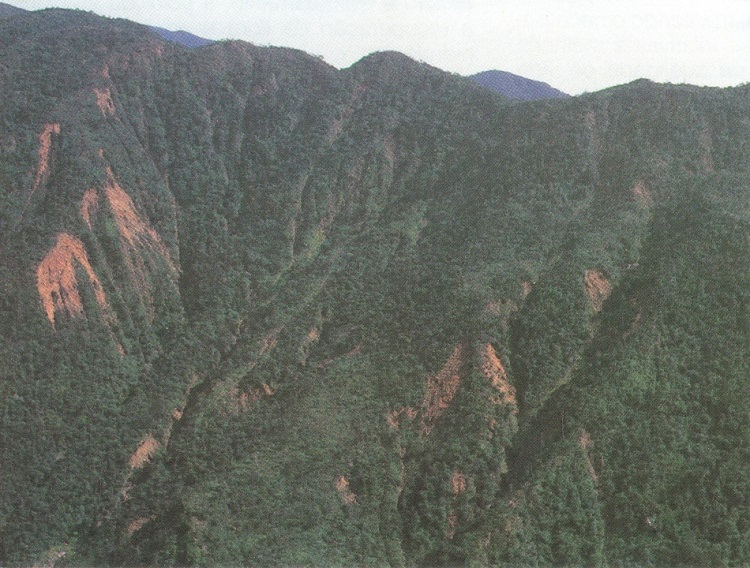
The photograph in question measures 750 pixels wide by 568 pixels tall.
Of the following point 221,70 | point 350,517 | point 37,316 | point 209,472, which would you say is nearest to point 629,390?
point 350,517

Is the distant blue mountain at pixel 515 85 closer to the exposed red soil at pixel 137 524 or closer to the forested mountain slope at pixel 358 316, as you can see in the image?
the forested mountain slope at pixel 358 316

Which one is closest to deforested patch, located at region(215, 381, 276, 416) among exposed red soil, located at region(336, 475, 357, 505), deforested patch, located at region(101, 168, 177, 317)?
exposed red soil, located at region(336, 475, 357, 505)

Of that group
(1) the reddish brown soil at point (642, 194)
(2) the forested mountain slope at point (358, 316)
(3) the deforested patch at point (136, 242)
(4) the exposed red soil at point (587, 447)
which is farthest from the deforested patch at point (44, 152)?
(1) the reddish brown soil at point (642, 194)

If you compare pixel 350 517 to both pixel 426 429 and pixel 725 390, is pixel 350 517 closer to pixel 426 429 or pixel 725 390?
pixel 426 429

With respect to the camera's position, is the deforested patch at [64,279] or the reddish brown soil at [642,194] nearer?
the deforested patch at [64,279]

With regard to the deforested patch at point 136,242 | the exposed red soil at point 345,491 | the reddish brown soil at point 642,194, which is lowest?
the exposed red soil at point 345,491

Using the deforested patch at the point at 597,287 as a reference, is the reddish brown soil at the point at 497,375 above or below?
below

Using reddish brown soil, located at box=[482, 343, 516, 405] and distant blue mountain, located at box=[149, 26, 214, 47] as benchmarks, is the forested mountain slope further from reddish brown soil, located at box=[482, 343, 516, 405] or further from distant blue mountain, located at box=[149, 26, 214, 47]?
distant blue mountain, located at box=[149, 26, 214, 47]
